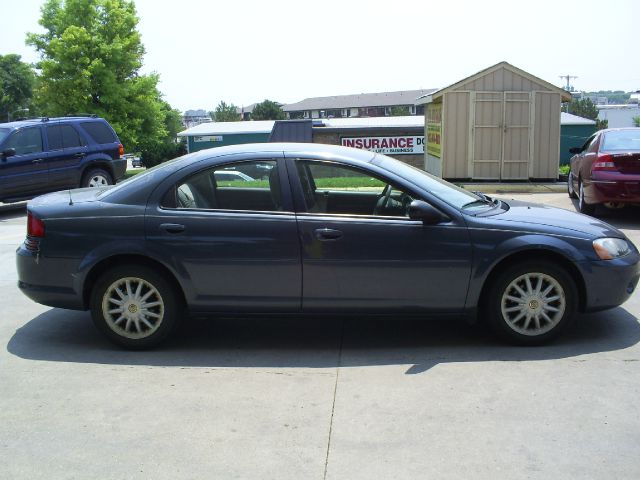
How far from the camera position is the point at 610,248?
5.37 metres

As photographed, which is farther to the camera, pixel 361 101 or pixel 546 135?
pixel 361 101

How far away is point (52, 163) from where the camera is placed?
14.0 m

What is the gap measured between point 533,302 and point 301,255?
177 centimetres

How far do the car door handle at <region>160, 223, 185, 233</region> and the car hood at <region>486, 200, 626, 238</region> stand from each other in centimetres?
231

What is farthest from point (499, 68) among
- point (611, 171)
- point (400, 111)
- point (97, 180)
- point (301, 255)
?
point (400, 111)

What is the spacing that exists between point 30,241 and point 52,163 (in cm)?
907

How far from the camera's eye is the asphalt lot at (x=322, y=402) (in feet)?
12.0

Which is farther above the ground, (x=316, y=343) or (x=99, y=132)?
(x=99, y=132)

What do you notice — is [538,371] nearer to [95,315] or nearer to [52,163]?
[95,315]

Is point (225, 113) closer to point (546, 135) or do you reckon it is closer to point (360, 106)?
point (360, 106)

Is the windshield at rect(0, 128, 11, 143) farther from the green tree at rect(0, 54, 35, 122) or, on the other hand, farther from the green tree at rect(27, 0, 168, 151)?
the green tree at rect(0, 54, 35, 122)

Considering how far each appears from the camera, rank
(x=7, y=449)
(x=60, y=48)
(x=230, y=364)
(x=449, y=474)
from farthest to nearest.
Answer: (x=60, y=48), (x=230, y=364), (x=7, y=449), (x=449, y=474)

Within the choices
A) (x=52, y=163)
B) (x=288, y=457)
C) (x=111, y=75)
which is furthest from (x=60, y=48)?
(x=288, y=457)

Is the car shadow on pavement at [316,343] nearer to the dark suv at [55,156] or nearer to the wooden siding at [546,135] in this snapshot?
the dark suv at [55,156]
